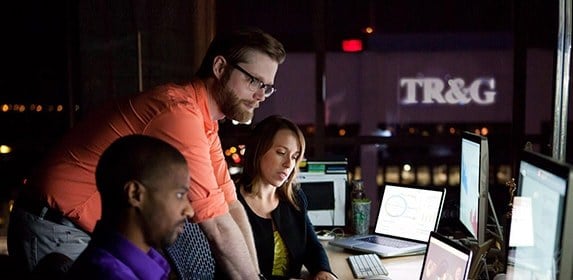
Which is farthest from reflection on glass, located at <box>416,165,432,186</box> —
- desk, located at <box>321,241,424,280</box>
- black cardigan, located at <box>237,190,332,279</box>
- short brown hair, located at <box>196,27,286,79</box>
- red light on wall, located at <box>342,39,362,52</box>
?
short brown hair, located at <box>196,27,286,79</box>

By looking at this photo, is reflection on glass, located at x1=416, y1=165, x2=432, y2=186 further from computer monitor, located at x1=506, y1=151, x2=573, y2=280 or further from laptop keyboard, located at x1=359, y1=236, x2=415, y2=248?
computer monitor, located at x1=506, y1=151, x2=573, y2=280

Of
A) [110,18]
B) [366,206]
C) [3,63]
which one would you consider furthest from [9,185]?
[366,206]

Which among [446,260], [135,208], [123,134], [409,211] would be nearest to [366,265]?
[409,211]

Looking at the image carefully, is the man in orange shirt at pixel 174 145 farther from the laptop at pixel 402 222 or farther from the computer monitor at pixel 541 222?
the laptop at pixel 402 222

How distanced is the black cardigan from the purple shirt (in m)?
1.42

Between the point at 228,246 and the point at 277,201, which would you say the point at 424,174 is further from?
the point at 228,246

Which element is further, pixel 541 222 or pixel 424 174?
pixel 424 174

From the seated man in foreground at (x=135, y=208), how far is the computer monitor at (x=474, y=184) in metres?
1.28

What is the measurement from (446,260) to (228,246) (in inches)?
25.7

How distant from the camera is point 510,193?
2.84m

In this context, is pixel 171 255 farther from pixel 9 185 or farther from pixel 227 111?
pixel 9 185

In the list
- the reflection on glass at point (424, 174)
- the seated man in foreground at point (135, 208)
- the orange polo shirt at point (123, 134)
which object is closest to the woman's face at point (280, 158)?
the orange polo shirt at point (123, 134)

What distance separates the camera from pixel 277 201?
3.16 meters

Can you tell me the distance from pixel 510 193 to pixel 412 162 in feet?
113
